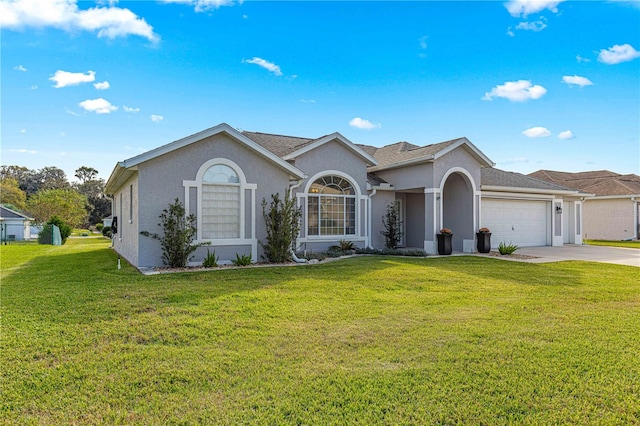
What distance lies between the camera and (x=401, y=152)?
19203 mm

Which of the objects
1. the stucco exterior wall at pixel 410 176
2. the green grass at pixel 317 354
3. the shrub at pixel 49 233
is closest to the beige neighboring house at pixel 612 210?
the stucco exterior wall at pixel 410 176

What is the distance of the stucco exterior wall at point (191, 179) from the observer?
1133 cm

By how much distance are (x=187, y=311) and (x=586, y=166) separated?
137 ft

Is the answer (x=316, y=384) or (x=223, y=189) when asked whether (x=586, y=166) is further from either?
(x=316, y=384)

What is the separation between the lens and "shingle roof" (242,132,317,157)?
1695cm

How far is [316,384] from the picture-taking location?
380cm

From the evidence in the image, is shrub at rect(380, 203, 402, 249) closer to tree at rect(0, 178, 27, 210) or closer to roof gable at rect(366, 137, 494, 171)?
roof gable at rect(366, 137, 494, 171)

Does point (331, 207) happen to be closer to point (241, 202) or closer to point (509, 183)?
point (241, 202)

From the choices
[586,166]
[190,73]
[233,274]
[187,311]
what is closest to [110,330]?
[187,311]

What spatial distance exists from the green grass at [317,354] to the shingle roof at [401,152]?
889 centimetres

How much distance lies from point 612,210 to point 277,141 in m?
25.6

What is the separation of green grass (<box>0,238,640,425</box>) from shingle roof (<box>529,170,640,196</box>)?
25.2m

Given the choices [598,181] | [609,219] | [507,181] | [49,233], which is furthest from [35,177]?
[609,219]

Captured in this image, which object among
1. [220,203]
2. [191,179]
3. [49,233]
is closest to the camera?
[191,179]
